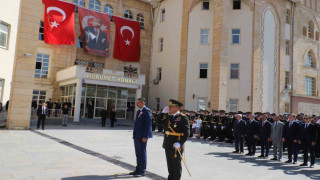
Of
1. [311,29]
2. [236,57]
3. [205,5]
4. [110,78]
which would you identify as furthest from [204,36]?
[311,29]

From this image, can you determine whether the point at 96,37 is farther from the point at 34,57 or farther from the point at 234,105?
the point at 234,105

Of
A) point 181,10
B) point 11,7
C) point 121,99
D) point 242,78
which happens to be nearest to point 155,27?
point 181,10

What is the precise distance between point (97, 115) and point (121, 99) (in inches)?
122

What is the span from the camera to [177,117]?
5898 mm

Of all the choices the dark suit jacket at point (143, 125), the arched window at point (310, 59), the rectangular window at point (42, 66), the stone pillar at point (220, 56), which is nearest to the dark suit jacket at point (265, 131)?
the dark suit jacket at point (143, 125)

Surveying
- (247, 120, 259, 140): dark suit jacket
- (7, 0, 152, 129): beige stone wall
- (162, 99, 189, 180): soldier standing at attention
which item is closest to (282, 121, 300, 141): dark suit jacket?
(247, 120, 259, 140): dark suit jacket

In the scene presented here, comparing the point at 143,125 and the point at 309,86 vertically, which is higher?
the point at 309,86

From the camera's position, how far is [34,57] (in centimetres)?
1698

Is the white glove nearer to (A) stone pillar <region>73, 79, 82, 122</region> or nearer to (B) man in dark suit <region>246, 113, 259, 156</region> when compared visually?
(B) man in dark suit <region>246, 113, 259, 156</region>

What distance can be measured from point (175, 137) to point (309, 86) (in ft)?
104

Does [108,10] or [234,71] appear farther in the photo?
[108,10]

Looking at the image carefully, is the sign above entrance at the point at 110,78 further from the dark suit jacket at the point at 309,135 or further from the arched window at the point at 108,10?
the dark suit jacket at the point at 309,135

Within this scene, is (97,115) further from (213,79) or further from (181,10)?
(181,10)

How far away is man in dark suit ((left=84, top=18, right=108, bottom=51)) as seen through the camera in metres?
28.1
